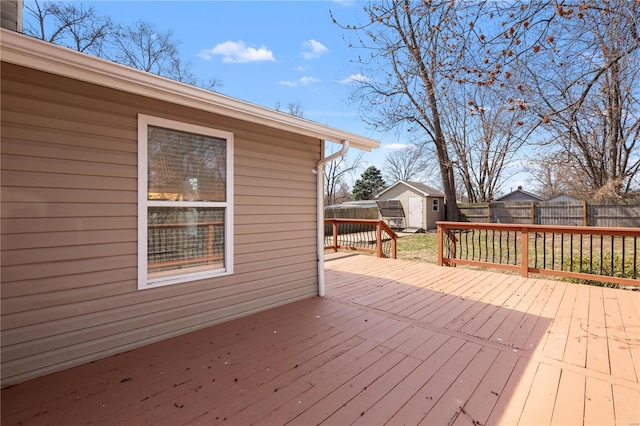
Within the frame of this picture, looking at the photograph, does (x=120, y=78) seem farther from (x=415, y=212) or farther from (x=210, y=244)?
(x=415, y=212)

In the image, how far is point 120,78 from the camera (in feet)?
6.70

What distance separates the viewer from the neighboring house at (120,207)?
2049mm

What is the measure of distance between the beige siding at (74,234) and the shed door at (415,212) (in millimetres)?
15625

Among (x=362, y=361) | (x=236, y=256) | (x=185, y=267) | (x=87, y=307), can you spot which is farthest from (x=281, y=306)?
(x=87, y=307)

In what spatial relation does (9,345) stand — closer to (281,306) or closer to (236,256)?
(236,256)

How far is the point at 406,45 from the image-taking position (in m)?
3.88

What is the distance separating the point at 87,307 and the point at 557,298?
17.0ft

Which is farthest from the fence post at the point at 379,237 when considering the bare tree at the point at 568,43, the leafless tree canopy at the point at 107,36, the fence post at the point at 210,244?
the leafless tree canopy at the point at 107,36

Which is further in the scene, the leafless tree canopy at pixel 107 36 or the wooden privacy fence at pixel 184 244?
the leafless tree canopy at pixel 107 36

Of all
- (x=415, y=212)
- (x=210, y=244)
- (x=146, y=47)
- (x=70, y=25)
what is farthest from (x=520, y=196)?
(x=70, y=25)

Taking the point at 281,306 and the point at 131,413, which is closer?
the point at 131,413

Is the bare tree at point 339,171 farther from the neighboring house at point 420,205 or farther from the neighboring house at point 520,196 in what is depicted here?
the neighboring house at point 520,196

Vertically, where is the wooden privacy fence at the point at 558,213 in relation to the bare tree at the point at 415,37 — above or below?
below

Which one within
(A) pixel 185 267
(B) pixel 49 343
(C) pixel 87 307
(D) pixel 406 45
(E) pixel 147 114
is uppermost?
(D) pixel 406 45
